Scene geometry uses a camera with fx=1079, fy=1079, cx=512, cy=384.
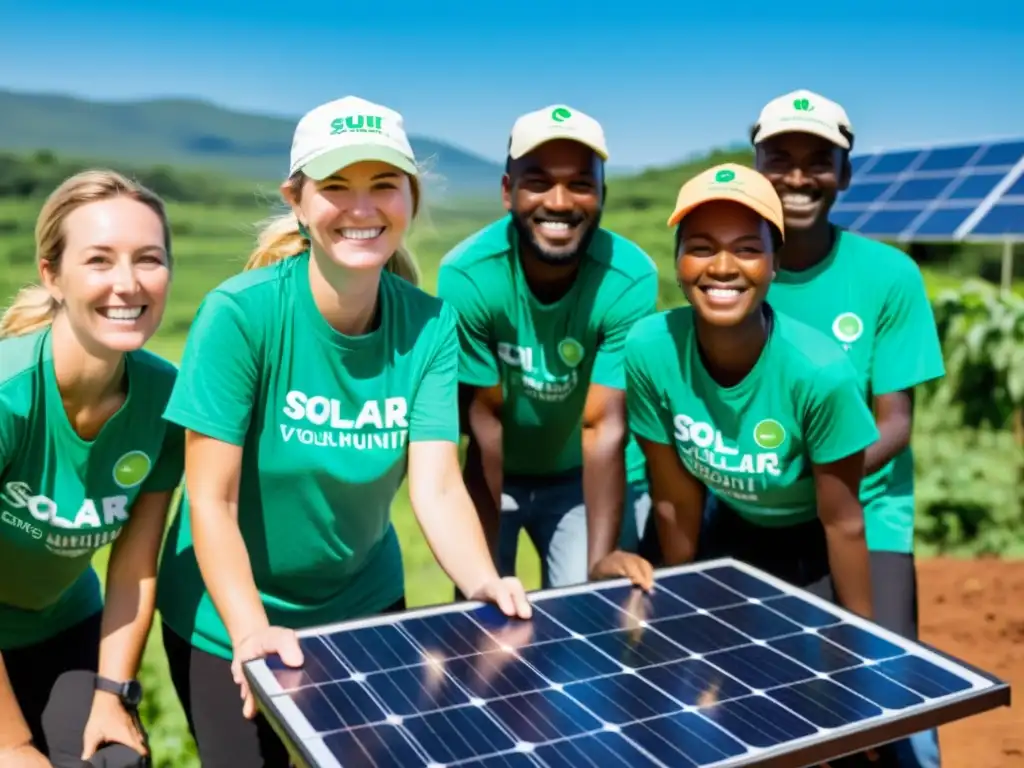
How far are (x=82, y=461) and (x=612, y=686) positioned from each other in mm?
1768

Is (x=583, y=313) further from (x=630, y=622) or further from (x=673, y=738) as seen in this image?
(x=673, y=738)

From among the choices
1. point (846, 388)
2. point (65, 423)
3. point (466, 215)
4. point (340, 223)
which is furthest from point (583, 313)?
point (466, 215)

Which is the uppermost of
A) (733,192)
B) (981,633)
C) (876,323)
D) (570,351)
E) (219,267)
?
(219,267)

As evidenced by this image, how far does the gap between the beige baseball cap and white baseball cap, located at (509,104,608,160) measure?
72 centimetres

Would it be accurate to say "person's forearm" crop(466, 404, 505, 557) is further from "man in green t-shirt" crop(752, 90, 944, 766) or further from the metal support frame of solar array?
the metal support frame of solar array

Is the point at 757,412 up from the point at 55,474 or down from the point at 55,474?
up

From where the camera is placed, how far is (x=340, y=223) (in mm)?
3080

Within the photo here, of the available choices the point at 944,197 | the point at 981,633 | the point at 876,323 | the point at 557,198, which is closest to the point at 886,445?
the point at 876,323

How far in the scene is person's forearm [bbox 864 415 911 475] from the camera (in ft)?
13.5

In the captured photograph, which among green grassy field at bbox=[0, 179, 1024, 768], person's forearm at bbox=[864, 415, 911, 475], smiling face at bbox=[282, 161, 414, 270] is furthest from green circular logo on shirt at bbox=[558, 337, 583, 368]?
smiling face at bbox=[282, 161, 414, 270]

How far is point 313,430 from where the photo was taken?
3.18 m

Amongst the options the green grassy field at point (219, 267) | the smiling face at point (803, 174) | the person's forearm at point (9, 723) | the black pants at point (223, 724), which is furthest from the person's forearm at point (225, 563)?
the smiling face at point (803, 174)

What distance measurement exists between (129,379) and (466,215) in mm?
7945

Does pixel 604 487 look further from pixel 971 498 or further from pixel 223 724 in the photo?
pixel 971 498
